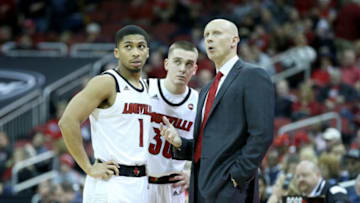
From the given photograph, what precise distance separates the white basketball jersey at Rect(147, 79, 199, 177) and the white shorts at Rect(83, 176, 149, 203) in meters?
0.82

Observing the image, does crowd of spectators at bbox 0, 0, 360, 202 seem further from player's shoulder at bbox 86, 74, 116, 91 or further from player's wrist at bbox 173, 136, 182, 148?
player's shoulder at bbox 86, 74, 116, 91

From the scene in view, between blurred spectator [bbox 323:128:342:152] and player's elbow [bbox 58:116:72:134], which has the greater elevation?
player's elbow [bbox 58:116:72:134]

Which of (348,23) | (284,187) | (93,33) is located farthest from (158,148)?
(93,33)

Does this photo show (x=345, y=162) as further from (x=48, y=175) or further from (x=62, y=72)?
(x=62, y=72)

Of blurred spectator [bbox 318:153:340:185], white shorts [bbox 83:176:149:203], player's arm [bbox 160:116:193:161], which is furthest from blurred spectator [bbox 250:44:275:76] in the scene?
Result: white shorts [bbox 83:176:149:203]

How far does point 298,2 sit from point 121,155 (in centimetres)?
1326

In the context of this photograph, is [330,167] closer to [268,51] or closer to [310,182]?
[310,182]

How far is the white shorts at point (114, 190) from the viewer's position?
5383 millimetres

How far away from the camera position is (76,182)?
36.6 feet

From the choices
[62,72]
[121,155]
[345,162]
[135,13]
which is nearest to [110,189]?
[121,155]

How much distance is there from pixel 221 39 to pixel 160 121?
1411mm

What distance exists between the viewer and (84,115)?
5312mm

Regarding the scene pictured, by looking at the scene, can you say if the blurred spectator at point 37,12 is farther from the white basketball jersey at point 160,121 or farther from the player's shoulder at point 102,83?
the player's shoulder at point 102,83

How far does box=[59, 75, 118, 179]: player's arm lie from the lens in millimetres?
5297
